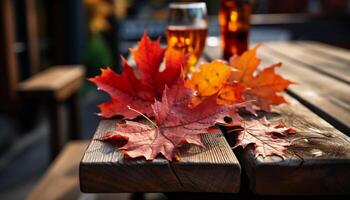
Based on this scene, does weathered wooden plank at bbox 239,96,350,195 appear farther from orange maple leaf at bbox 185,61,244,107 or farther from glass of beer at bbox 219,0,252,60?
glass of beer at bbox 219,0,252,60

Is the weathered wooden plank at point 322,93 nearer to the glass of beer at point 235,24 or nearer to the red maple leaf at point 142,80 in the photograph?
the glass of beer at point 235,24

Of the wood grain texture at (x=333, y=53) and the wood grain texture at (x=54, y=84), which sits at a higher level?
the wood grain texture at (x=333, y=53)

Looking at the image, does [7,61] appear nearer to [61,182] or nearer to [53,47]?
[53,47]

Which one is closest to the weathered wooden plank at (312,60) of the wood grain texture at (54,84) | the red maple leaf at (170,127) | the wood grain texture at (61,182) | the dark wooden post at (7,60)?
the red maple leaf at (170,127)

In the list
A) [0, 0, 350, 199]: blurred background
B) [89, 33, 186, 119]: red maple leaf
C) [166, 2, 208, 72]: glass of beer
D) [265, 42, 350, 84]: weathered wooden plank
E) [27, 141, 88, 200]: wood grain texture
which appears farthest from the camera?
[0, 0, 350, 199]: blurred background

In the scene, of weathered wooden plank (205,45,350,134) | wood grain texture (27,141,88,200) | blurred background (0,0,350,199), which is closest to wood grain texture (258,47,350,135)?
weathered wooden plank (205,45,350,134)

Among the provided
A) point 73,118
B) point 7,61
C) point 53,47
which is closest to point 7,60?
point 7,61

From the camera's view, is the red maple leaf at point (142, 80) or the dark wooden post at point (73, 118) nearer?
the red maple leaf at point (142, 80)
